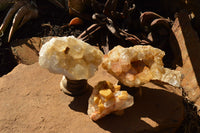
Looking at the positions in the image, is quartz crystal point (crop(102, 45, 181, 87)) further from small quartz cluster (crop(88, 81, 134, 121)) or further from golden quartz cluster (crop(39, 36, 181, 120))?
small quartz cluster (crop(88, 81, 134, 121))

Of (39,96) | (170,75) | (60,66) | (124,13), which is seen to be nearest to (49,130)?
(39,96)

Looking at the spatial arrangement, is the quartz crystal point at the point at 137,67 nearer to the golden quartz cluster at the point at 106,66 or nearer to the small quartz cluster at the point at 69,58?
the golden quartz cluster at the point at 106,66

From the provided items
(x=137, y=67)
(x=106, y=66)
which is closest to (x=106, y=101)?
(x=106, y=66)

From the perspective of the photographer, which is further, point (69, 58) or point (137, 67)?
point (137, 67)

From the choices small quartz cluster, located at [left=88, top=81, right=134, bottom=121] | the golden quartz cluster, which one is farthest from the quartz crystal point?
small quartz cluster, located at [left=88, top=81, right=134, bottom=121]

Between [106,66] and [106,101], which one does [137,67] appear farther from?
[106,101]

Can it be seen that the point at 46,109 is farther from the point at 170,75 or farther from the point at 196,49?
the point at 196,49

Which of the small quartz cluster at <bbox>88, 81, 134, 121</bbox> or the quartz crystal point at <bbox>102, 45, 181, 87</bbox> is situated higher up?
the quartz crystal point at <bbox>102, 45, 181, 87</bbox>
